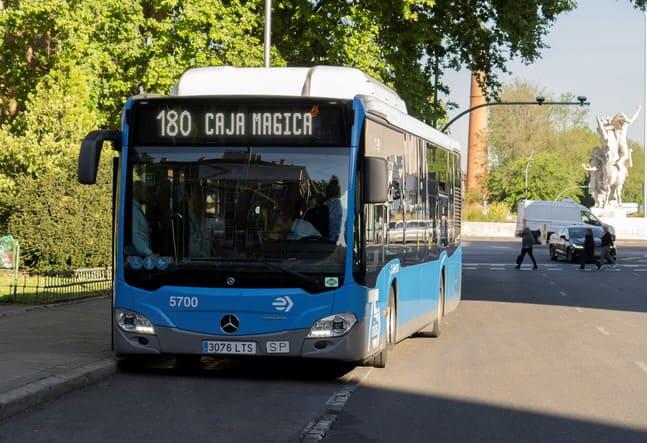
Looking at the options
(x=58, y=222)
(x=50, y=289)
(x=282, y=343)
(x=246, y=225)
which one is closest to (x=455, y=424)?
(x=282, y=343)

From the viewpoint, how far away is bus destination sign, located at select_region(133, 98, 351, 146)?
12766 mm

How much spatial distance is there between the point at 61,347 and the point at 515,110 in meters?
108

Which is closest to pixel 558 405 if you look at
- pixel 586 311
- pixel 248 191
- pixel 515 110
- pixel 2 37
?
pixel 248 191

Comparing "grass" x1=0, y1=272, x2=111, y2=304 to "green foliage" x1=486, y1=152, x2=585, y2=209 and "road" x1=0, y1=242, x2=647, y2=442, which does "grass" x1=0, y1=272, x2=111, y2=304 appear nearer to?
"road" x1=0, y1=242, x2=647, y2=442

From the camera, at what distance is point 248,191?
12.6 metres

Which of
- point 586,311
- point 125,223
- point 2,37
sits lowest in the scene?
point 586,311

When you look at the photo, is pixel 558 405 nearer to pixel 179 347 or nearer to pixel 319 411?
pixel 319 411

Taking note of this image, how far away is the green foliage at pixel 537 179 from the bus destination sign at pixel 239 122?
330 ft

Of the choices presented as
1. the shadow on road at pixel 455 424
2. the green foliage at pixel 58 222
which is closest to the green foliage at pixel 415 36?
the green foliage at pixel 58 222

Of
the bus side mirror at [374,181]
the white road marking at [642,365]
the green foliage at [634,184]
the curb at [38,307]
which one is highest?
the green foliage at [634,184]

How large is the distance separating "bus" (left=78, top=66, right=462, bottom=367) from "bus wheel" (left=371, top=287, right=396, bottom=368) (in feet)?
2.29

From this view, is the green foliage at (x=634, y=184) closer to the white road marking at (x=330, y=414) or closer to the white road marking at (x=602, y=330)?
the white road marking at (x=602, y=330)

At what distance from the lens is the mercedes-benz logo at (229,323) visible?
41.2 feet

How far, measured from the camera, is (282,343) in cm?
1249
